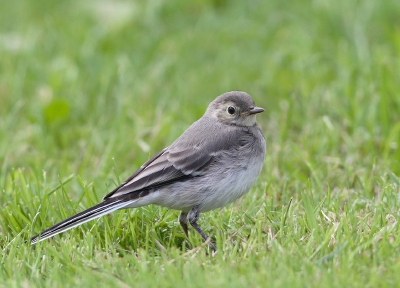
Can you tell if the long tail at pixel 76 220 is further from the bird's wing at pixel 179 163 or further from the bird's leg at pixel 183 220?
the bird's leg at pixel 183 220

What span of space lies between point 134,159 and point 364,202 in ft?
8.98

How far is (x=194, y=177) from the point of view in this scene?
18.3ft

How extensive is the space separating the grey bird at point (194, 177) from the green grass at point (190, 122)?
0.61 ft

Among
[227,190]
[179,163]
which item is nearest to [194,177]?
[179,163]

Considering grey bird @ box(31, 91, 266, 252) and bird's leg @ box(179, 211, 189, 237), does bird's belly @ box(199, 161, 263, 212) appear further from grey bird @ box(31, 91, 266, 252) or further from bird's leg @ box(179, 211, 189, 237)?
bird's leg @ box(179, 211, 189, 237)

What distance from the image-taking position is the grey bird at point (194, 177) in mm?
5250

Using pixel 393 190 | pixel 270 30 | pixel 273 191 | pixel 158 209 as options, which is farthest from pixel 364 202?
pixel 270 30

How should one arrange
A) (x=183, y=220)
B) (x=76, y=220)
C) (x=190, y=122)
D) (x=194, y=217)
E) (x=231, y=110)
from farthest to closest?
(x=190, y=122) < (x=231, y=110) < (x=183, y=220) < (x=194, y=217) < (x=76, y=220)

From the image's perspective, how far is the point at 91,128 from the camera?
823cm

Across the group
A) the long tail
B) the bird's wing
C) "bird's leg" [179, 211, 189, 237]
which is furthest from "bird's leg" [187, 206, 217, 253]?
the long tail

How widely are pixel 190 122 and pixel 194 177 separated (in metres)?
2.78

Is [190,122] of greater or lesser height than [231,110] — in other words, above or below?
below

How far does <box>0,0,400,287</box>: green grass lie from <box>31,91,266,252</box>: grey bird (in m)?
0.19

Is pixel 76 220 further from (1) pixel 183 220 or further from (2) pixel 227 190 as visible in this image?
(2) pixel 227 190
